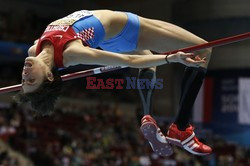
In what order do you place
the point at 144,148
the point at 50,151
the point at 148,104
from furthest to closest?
the point at 144,148
the point at 50,151
the point at 148,104

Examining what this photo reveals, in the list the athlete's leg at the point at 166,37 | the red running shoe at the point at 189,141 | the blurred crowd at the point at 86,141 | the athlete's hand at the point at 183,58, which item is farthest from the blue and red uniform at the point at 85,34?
the blurred crowd at the point at 86,141

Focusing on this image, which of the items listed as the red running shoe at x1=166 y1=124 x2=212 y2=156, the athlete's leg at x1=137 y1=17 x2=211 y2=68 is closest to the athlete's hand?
the athlete's leg at x1=137 y1=17 x2=211 y2=68

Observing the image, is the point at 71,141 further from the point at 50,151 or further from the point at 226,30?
the point at 226,30

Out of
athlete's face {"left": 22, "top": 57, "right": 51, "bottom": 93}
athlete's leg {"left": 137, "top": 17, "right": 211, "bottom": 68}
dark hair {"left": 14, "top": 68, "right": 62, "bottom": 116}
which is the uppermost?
athlete's leg {"left": 137, "top": 17, "right": 211, "bottom": 68}

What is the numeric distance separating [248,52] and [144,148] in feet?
19.8

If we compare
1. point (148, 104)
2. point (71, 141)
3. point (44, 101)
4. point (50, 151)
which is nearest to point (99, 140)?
point (71, 141)

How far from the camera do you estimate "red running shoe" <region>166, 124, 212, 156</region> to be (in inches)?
187

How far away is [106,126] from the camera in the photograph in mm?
16547

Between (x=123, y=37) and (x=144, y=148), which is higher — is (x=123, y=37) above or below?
above

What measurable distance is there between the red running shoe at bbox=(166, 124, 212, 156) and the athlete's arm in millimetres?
911

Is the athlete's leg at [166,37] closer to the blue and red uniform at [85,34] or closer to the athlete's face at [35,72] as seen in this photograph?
the blue and red uniform at [85,34]

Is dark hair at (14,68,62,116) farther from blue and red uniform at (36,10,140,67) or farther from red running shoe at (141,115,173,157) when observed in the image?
red running shoe at (141,115,173,157)

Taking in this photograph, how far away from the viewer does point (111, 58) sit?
4090 millimetres

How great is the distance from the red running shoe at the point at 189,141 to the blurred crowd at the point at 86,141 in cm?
752
